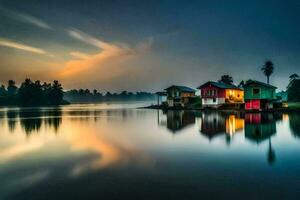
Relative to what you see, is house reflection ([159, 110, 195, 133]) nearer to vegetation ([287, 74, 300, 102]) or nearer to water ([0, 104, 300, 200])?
water ([0, 104, 300, 200])

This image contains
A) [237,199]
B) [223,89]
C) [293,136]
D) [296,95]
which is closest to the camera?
[237,199]

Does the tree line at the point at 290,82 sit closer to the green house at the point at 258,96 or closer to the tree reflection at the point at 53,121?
the green house at the point at 258,96

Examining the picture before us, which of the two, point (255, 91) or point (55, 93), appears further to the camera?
point (55, 93)

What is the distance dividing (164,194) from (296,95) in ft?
294

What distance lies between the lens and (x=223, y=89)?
7281cm

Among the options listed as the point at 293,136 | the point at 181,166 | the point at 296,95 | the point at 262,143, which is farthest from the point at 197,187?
the point at 296,95

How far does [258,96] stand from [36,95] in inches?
5162

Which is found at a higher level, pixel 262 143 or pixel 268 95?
pixel 268 95

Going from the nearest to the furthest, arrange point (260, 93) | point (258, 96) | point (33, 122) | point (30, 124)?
point (30, 124), point (33, 122), point (260, 93), point (258, 96)

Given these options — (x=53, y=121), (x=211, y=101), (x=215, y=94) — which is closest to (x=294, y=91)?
(x=215, y=94)

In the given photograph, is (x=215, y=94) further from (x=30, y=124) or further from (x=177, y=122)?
(x=30, y=124)

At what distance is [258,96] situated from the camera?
60.4 m

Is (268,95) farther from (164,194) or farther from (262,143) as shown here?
(164,194)

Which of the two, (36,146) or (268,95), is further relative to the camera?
(268,95)
